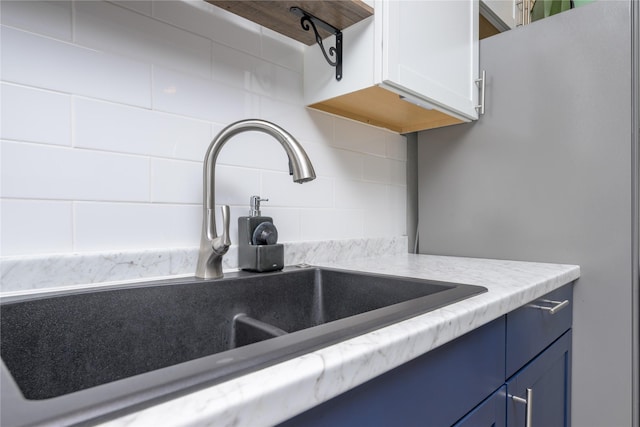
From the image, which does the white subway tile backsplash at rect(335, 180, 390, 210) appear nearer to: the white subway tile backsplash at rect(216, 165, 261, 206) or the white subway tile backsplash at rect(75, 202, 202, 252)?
→ the white subway tile backsplash at rect(216, 165, 261, 206)

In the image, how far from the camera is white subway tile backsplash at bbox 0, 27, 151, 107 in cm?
66

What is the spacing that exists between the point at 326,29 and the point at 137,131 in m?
0.57

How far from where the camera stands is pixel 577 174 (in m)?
1.14

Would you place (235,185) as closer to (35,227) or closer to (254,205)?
(254,205)

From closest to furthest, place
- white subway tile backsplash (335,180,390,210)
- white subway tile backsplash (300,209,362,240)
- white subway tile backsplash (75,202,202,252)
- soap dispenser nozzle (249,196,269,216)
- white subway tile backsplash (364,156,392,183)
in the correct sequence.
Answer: white subway tile backsplash (75,202,202,252) → soap dispenser nozzle (249,196,269,216) → white subway tile backsplash (300,209,362,240) → white subway tile backsplash (335,180,390,210) → white subway tile backsplash (364,156,392,183)

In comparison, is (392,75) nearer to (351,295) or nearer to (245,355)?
(351,295)

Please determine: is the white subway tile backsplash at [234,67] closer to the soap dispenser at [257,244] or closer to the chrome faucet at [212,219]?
the chrome faucet at [212,219]

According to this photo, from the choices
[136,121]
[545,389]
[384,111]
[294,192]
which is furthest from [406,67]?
[545,389]

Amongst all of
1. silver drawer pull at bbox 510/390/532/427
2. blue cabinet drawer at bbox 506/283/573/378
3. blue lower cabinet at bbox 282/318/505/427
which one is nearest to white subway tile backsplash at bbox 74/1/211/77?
blue lower cabinet at bbox 282/318/505/427

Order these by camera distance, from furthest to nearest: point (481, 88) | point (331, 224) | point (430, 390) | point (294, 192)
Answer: point (481, 88) → point (331, 224) → point (294, 192) → point (430, 390)

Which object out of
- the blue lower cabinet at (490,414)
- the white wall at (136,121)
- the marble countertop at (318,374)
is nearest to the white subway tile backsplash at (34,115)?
the white wall at (136,121)

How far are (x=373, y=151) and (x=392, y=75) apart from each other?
0.47 m

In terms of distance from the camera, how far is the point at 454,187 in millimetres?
1430

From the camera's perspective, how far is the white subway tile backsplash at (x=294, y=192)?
1.06 m
